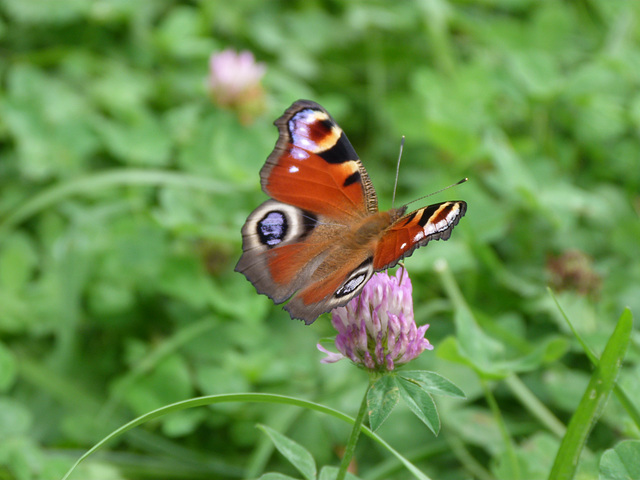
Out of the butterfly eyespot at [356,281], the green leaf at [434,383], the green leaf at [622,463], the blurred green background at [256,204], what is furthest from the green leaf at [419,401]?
the blurred green background at [256,204]

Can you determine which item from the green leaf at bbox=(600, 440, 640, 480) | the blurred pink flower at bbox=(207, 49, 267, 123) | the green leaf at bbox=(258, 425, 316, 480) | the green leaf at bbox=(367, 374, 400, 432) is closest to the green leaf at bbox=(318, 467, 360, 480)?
the green leaf at bbox=(258, 425, 316, 480)

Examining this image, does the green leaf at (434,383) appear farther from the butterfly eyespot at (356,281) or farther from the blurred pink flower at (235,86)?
the blurred pink flower at (235,86)

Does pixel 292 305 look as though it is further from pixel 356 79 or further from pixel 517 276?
pixel 356 79

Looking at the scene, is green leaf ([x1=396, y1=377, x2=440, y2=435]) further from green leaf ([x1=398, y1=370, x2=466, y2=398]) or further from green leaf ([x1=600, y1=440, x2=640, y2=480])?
green leaf ([x1=600, y1=440, x2=640, y2=480])

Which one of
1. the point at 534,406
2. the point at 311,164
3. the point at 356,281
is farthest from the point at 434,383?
the point at 534,406

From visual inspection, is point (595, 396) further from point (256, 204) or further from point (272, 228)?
point (256, 204)

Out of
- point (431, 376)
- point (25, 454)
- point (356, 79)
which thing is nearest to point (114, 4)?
point (356, 79)
